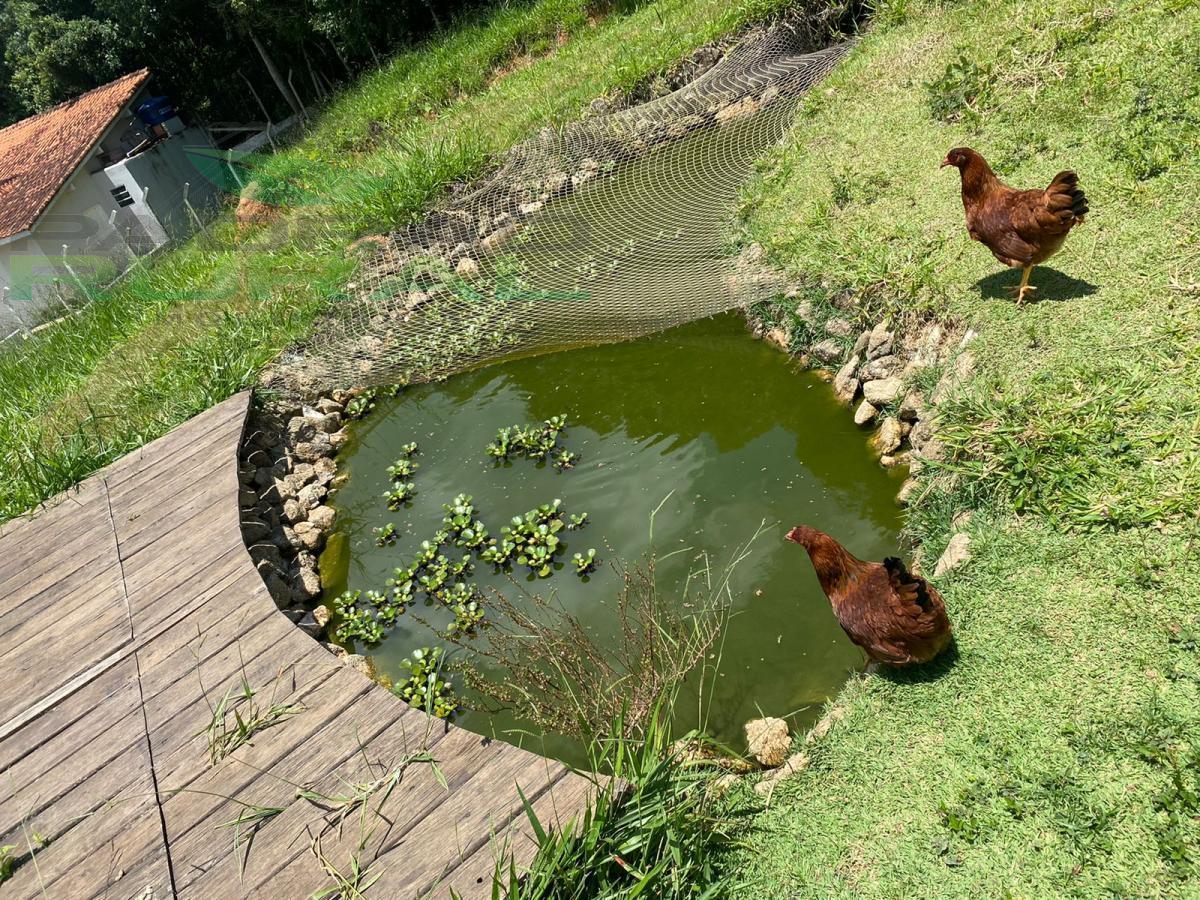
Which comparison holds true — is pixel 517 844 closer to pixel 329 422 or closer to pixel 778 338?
pixel 778 338

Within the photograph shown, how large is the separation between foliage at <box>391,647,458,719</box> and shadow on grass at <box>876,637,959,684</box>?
2.07m

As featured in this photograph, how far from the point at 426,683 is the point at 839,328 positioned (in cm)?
323

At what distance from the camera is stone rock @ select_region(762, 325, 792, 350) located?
518cm

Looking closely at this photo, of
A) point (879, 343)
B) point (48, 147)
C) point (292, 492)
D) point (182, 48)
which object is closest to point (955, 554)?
point (879, 343)

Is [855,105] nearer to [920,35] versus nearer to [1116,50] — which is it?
[920,35]

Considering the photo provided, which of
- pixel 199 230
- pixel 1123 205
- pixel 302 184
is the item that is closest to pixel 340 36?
pixel 199 230

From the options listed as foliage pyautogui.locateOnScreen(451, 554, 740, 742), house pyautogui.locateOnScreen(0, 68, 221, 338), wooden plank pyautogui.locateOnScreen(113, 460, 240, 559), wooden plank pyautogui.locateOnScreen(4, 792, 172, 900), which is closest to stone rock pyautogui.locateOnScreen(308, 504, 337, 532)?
wooden plank pyautogui.locateOnScreen(113, 460, 240, 559)

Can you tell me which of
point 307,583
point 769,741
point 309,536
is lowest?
point 769,741

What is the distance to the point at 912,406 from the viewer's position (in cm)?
404

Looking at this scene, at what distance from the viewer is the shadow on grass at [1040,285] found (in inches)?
151

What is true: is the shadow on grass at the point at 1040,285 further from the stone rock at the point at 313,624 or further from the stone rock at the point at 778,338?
the stone rock at the point at 313,624

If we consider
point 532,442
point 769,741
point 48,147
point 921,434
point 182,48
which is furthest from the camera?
point 182,48

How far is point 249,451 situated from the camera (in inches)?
224

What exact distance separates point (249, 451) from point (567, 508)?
2.61 metres
